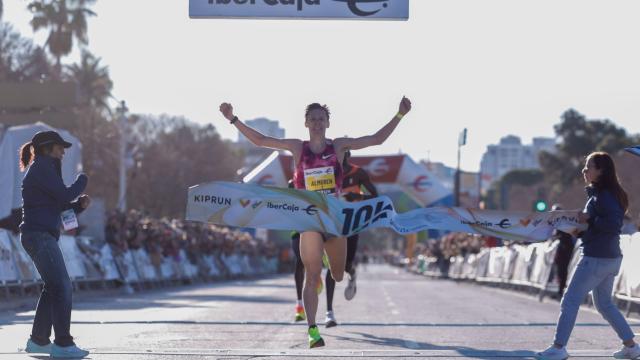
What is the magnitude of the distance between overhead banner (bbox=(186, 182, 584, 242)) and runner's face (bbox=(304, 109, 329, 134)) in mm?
572

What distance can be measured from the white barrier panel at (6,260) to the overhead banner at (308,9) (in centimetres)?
677

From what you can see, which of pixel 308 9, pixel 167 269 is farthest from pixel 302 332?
pixel 167 269

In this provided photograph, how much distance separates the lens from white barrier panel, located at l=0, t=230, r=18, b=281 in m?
20.3

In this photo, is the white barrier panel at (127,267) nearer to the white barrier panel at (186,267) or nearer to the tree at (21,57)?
the white barrier panel at (186,267)

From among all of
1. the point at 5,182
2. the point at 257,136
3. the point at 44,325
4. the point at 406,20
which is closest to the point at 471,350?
the point at 257,136

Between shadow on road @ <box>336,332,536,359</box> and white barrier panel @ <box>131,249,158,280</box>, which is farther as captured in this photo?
white barrier panel @ <box>131,249,158,280</box>

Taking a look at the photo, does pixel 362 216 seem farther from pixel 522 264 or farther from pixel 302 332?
pixel 522 264

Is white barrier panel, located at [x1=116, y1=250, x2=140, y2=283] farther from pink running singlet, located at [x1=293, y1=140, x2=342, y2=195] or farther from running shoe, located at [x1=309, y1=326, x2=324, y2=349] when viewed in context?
running shoe, located at [x1=309, y1=326, x2=324, y2=349]

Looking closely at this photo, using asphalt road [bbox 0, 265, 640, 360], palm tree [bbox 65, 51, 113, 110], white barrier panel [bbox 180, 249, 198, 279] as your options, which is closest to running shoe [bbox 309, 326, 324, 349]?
asphalt road [bbox 0, 265, 640, 360]

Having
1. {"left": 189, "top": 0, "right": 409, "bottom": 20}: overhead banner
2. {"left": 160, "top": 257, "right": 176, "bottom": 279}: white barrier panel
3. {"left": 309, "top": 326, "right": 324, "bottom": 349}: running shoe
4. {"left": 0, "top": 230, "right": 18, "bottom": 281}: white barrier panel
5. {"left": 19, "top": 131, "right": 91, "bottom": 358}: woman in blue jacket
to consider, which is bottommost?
{"left": 160, "top": 257, "right": 176, "bottom": 279}: white barrier panel

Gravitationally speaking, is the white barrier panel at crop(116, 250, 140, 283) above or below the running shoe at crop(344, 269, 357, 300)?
below

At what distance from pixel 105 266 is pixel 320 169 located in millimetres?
18202

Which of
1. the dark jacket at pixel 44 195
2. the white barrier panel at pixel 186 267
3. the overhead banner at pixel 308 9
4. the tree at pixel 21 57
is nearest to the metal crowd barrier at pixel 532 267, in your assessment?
the overhead banner at pixel 308 9

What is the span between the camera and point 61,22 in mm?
56406
